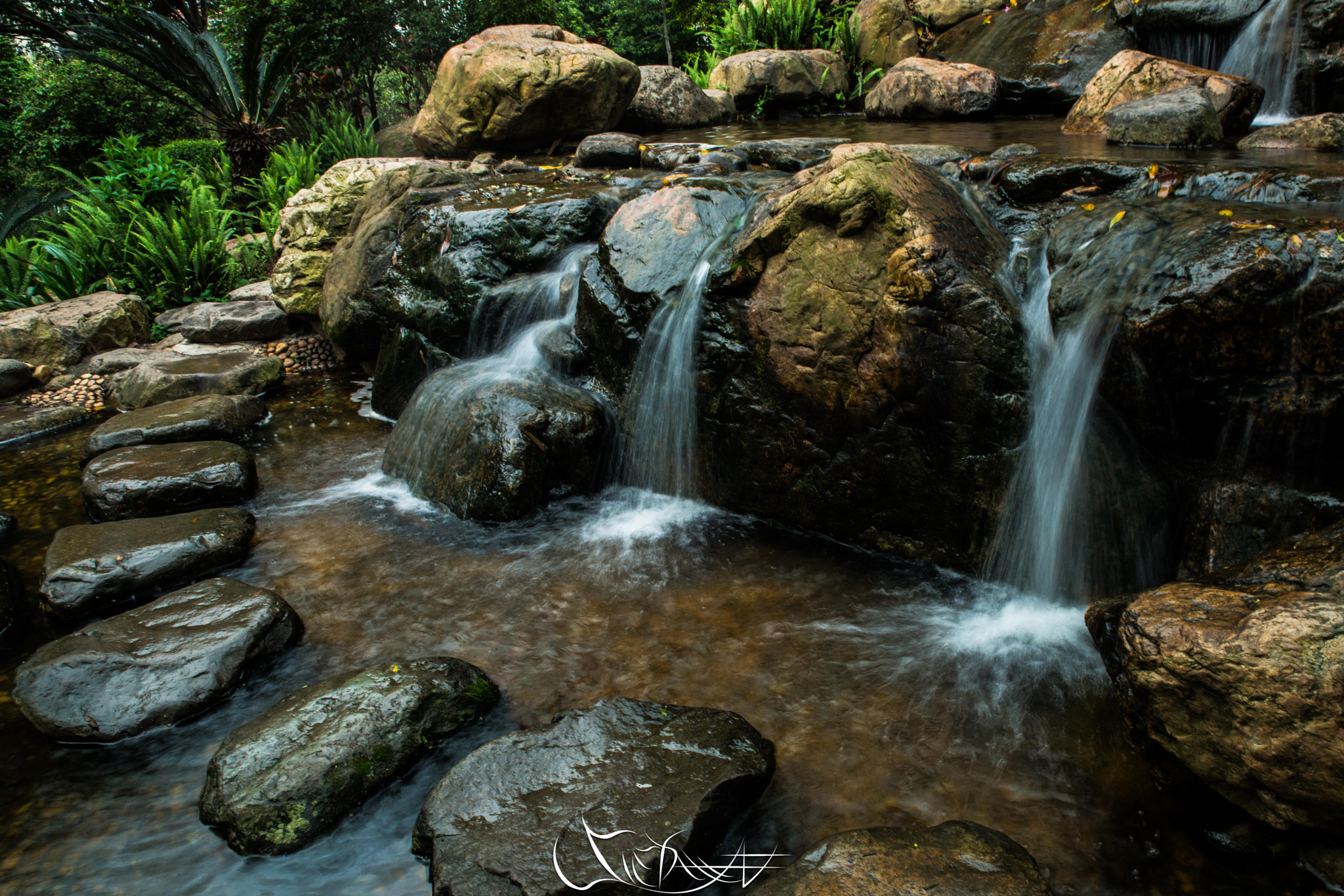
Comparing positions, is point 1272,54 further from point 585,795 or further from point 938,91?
point 585,795

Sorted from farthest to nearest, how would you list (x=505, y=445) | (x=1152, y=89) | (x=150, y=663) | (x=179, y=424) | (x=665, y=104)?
(x=665, y=104) → (x=1152, y=89) → (x=179, y=424) → (x=505, y=445) → (x=150, y=663)

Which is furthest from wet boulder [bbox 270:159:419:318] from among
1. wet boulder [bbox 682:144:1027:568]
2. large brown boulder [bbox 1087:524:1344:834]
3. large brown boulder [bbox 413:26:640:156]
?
large brown boulder [bbox 1087:524:1344:834]

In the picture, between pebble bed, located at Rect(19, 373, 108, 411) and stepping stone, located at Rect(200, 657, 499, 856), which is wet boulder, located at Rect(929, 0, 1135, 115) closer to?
stepping stone, located at Rect(200, 657, 499, 856)

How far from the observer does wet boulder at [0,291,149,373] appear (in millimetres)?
7957

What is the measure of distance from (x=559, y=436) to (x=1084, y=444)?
124 inches

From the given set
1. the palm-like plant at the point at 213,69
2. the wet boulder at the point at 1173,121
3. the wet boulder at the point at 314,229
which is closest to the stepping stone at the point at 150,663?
the wet boulder at the point at 314,229

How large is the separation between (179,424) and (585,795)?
5.35 metres

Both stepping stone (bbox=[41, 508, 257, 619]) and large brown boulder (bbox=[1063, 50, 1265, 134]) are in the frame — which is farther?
large brown boulder (bbox=[1063, 50, 1265, 134])

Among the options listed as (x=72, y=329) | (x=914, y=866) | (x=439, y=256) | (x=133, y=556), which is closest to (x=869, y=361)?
(x=914, y=866)

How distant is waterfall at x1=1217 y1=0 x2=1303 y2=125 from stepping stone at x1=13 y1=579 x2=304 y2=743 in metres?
8.30

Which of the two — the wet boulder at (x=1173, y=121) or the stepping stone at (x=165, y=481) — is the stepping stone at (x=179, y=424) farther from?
the wet boulder at (x=1173, y=121)

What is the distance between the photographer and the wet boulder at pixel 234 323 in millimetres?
8453

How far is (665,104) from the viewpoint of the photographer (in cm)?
988

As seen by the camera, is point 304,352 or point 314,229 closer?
point 304,352
